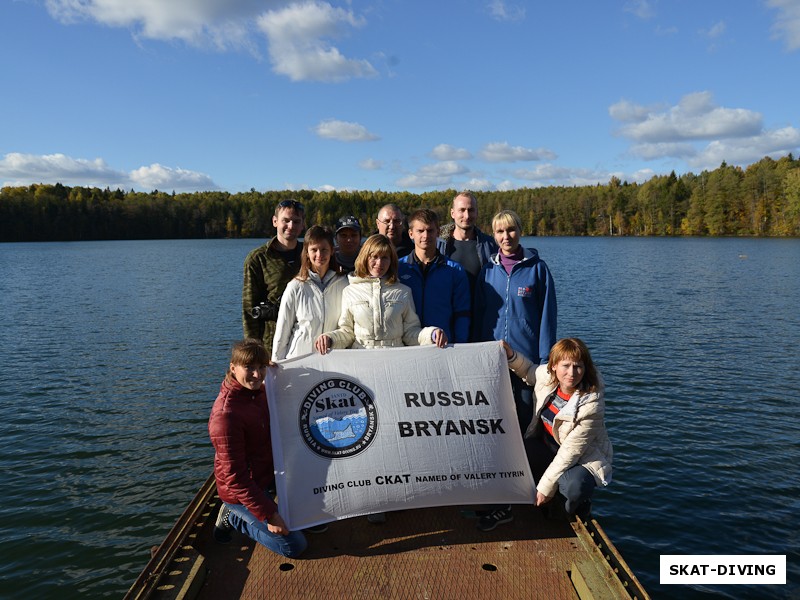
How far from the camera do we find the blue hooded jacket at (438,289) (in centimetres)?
545

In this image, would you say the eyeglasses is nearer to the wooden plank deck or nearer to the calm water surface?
the wooden plank deck

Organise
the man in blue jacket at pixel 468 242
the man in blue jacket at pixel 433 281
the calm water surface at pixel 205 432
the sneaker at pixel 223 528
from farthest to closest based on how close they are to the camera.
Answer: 1. the calm water surface at pixel 205 432
2. the man in blue jacket at pixel 468 242
3. the man in blue jacket at pixel 433 281
4. the sneaker at pixel 223 528

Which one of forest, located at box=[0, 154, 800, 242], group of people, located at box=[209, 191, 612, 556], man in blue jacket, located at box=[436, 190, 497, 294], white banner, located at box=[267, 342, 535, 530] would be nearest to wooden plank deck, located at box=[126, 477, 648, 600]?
group of people, located at box=[209, 191, 612, 556]

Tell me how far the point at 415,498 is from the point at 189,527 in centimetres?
197

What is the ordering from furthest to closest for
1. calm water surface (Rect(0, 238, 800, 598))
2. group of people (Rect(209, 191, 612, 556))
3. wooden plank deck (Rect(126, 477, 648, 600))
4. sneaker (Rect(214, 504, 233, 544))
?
calm water surface (Rect(0, 238, 800, 598)) < sneaker (Rect(214, 504, 233, 544)) < group of people (Rect(209, 191, 612, 556)) < wooden plank deck (Rect(126, 477, 648, 600))

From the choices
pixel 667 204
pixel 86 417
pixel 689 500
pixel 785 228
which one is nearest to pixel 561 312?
pixel 689 500

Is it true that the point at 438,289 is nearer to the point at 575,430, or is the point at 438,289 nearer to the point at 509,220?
the point at 509,220

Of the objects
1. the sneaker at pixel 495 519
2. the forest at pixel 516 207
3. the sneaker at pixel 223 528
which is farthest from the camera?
the forest at pixel 516 207

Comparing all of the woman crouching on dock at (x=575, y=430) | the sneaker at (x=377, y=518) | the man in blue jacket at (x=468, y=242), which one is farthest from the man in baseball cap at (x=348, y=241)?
the sneaker at (x=377, y=518)

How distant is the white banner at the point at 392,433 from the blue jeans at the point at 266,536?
0.37 ft

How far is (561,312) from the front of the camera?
24562 mm

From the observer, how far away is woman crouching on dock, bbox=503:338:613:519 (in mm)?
4711

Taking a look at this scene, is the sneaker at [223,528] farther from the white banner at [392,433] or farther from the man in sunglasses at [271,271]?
the man in sunglasses at [271,271]

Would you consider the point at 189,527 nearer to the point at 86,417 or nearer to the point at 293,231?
→ the point at 293,231
